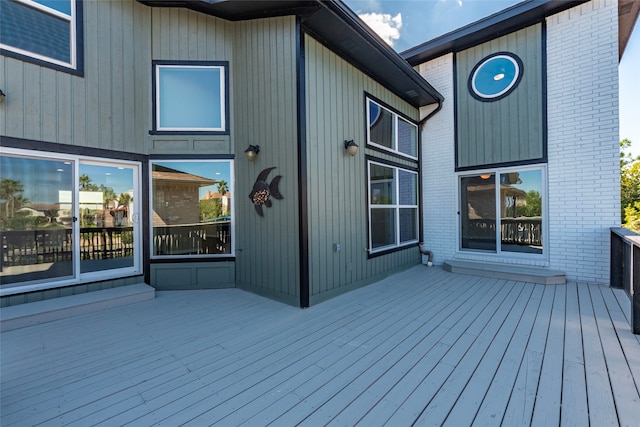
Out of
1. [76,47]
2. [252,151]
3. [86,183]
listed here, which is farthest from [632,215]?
[76,47]

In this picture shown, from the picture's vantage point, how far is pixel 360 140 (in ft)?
14.5

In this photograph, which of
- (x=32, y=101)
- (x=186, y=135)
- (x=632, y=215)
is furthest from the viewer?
(x=632, y=215)

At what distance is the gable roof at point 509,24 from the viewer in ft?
14.6

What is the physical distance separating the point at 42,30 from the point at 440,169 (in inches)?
266

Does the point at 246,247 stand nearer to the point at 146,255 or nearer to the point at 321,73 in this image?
the point at 146,255

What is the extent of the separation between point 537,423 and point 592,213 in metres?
4.41

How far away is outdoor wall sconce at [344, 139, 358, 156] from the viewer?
3996 millimetres

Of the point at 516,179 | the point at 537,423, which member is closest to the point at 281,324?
the point at 537,423

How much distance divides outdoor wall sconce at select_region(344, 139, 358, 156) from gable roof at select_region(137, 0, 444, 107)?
1368mm

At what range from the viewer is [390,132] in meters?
5.28

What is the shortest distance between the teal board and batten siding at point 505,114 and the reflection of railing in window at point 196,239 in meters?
4.86

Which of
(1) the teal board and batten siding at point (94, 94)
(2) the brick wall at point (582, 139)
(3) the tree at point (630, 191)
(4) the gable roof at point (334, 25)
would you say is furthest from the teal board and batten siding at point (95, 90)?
(3) the tree at point (630, 191)

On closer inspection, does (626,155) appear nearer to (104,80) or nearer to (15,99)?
(104,80)

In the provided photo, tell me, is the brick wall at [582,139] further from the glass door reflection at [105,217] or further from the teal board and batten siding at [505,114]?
the glass door reflection at [105,217]
